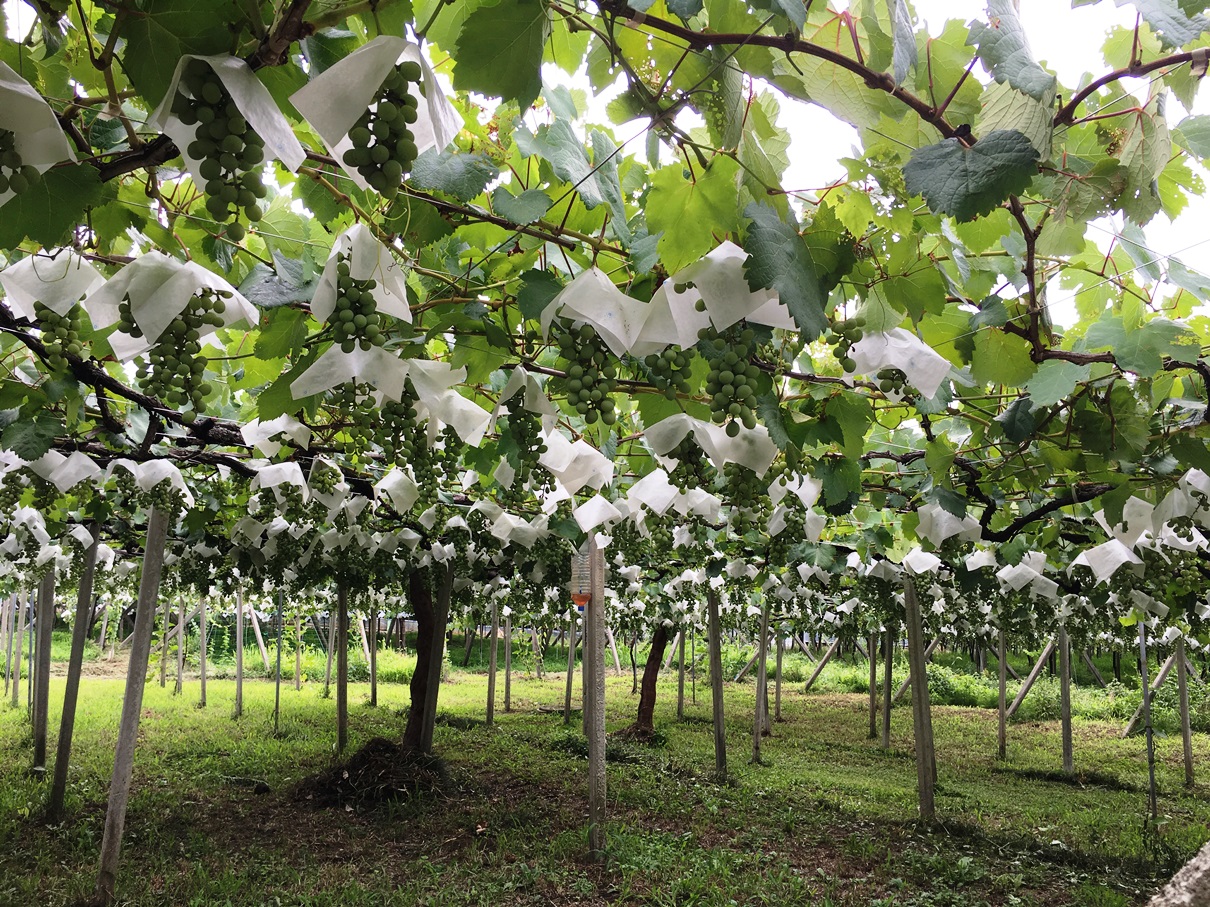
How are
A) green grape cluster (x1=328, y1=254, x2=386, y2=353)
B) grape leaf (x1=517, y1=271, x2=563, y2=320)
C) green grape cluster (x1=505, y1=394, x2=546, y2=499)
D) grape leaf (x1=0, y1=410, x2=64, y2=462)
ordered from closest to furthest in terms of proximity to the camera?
green grape cluster (x1=328, y1=254, x2=386, y2=353) → grape leaf (x1=517, y1=271, x2=563, y2=320) → green grape cluster (x1=505, y1=394, x2=546, y2=499) → grape leaf (x1=0, y1=410, x2=64, y2=462)

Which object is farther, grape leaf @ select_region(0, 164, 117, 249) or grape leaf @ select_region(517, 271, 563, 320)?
grape leaf @ select_region(517, 271, 563, 320)

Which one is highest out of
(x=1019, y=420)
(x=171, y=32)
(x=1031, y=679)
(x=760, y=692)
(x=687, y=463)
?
(x=171, y=32)

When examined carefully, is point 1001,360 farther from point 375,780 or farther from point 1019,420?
point 375,780

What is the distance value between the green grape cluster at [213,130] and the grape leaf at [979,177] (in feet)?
3.42

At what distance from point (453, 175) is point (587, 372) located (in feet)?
1.60

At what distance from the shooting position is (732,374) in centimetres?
165

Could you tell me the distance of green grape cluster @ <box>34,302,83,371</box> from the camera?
2.10 meters

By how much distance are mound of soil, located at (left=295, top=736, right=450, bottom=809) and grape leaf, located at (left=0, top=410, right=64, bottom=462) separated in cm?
486

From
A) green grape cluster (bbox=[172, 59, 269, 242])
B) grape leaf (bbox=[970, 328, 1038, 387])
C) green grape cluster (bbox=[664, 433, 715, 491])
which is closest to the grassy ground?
green grape cluster (bbox=[664, 433, 715, 491])

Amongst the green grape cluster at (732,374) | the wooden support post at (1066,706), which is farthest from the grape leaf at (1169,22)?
the wooden support post at (1066,706)

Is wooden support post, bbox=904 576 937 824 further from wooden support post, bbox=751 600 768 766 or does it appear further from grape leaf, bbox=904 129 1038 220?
grape leaf, bbox=904 129 1038 220

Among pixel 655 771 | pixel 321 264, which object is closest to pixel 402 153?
pixel 321 264

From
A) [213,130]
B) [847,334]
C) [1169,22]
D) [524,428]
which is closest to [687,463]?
[524,428]

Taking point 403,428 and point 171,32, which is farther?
point 403,428
